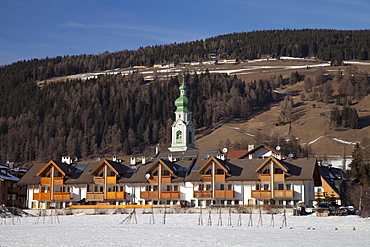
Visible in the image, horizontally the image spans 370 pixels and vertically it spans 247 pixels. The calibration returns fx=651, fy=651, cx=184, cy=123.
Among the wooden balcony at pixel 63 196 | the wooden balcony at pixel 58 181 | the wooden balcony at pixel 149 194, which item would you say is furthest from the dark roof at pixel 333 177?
the wooden balcony at pixel 58 181

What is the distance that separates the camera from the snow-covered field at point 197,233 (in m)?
39.0

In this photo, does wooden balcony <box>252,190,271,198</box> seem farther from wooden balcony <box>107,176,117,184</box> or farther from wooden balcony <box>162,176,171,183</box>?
wooden balcony <box>107,176,117,184</box>

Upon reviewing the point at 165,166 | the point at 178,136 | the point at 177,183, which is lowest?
the point at 177,183

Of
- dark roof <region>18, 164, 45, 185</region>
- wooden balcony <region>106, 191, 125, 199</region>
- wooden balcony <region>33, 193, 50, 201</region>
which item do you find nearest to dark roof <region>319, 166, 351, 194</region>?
wooden balcony <region>106, 191, 125, 199</region>

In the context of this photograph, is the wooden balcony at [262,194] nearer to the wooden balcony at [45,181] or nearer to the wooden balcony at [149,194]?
the wooden balcony at [149,194]

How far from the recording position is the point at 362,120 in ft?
635

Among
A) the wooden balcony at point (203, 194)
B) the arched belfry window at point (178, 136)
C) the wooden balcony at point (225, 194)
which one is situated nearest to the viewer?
the wooden balcony at point (225, 194)

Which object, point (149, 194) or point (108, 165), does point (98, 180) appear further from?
point (149, 194)

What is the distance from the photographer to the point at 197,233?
45.1 metres

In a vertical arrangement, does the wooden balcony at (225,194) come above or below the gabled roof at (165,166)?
below

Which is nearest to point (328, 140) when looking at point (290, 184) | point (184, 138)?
point (184, 138)

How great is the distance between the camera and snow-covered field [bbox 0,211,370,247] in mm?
39000

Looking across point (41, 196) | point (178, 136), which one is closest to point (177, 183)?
point (41, 196)

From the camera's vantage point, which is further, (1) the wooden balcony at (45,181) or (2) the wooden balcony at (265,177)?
(1) the wooden balcony at (45,181)
